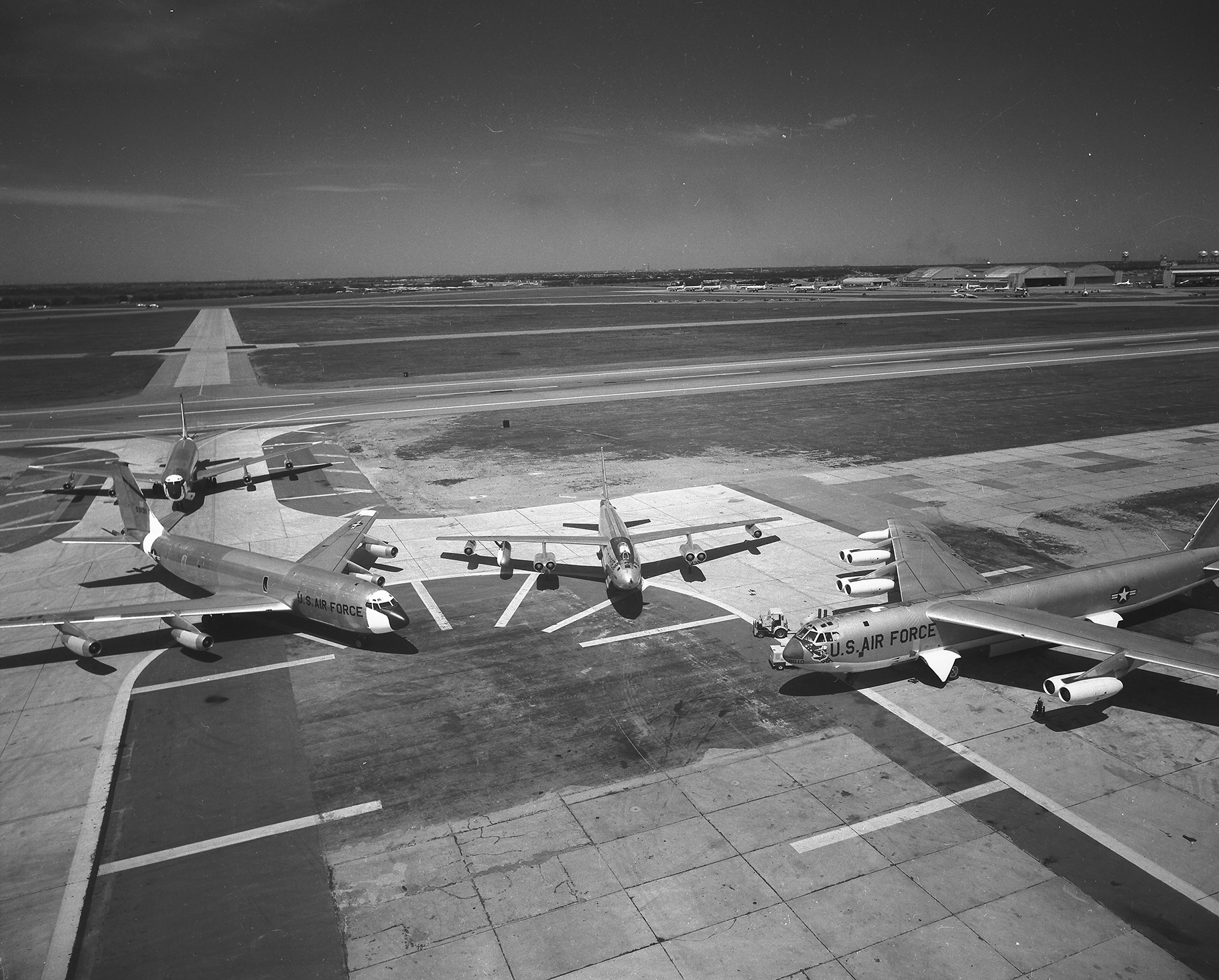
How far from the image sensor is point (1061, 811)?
20.3 m

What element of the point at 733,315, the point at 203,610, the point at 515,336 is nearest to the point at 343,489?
the point at 203,610

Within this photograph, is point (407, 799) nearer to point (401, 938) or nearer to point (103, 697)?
point (401, 938)

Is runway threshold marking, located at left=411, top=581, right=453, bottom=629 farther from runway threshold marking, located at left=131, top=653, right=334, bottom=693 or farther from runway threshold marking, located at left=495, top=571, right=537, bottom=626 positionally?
runway threshold marking, located at left=131, top=653, right=334, bottom=693

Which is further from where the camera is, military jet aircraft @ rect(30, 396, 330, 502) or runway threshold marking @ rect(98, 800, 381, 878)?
military jet aircraft @ rect(30, 396, 330, 502)

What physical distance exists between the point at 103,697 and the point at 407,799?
13273 mm

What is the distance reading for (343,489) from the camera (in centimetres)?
5153

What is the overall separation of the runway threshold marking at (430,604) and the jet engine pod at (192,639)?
28.2 ft

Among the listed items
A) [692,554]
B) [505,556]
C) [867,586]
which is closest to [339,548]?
[505,556]

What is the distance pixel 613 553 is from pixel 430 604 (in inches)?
339

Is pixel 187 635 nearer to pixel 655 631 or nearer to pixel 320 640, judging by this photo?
pixel 320 640

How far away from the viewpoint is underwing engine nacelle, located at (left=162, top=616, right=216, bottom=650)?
27203 mm

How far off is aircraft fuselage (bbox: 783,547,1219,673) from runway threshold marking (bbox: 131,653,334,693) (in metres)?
17.6

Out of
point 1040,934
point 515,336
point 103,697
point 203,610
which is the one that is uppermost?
point 515,336

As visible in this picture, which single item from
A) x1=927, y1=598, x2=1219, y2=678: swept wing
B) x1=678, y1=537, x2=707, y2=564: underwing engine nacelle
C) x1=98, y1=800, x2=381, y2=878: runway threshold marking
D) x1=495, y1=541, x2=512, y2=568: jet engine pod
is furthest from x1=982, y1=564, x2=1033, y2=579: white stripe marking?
x1=98, y1=800, x2=381, y2=878: runway threshold marking
